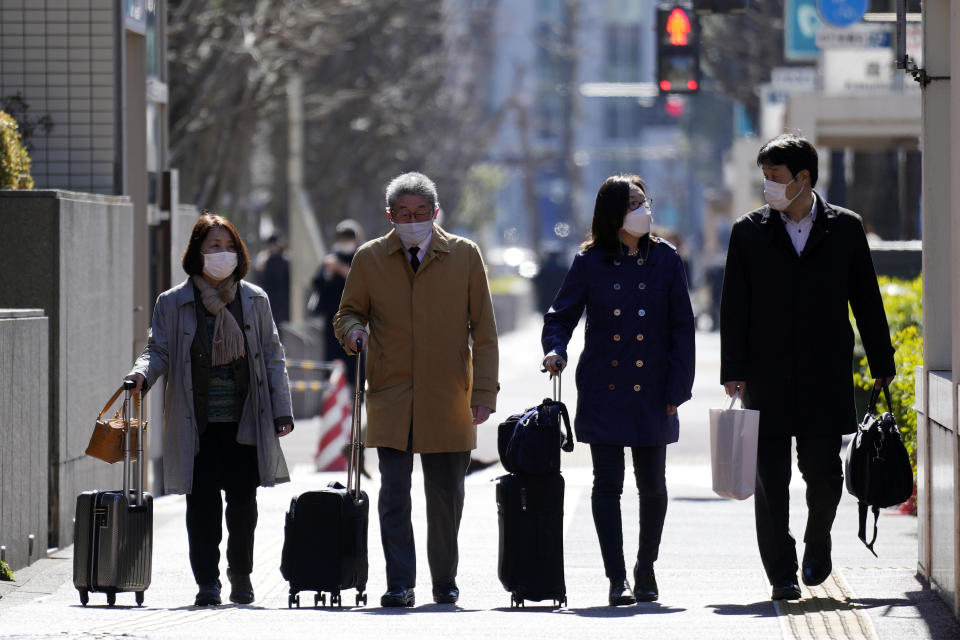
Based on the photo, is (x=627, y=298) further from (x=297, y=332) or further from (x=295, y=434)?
(x=297, y=332)

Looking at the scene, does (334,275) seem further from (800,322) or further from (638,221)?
(800,322)

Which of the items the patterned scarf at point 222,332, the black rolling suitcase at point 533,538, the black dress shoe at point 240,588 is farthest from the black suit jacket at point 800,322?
the black dress shoe at point 240,588

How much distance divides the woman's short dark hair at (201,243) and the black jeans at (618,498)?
1591 mm

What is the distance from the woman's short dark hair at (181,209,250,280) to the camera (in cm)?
815

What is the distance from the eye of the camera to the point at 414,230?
8.05 meters

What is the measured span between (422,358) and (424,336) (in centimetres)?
9

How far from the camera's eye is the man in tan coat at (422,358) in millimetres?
8078

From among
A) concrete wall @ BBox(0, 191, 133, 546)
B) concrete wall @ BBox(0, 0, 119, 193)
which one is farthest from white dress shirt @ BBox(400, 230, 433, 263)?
concrete wall @ BBox(0, 0, 119, 193)

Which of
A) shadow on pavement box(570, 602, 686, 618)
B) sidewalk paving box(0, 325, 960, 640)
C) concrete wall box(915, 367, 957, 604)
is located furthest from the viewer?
shadow on pavement box(570, 602, 686, 618)

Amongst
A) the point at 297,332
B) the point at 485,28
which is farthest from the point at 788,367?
the point at 485,28

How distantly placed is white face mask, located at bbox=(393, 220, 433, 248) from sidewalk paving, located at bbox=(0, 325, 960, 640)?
144 centimetres

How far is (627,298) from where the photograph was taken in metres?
7.90

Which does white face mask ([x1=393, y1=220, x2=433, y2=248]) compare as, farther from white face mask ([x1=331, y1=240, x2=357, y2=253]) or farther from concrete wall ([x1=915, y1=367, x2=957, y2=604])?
white face mask ([x1=331, y1=240, x2=357, y2=253])

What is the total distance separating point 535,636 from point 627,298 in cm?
167
